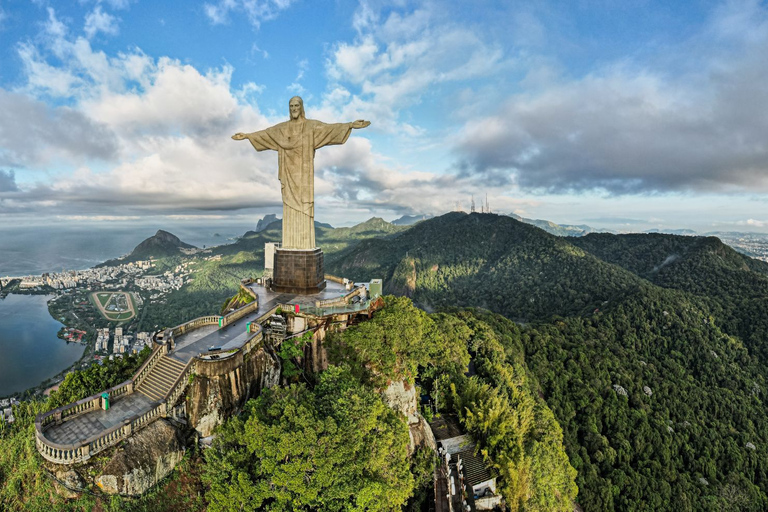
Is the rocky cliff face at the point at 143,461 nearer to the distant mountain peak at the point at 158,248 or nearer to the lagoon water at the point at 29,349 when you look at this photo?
the lagoon water at the point at 29,349

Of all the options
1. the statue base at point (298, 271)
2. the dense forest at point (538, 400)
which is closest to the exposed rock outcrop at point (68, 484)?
the dense forest at point (538, 400)

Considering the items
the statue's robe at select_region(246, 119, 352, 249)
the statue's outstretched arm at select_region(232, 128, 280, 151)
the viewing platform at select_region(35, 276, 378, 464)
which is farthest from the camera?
the statue's outstretched arm at select_region(232, 128, 280, 151)

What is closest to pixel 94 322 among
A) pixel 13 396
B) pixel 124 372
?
pixel 13 396

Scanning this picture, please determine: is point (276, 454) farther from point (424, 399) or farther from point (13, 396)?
point (13, 396)

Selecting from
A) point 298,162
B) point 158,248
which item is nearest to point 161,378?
point 298,162

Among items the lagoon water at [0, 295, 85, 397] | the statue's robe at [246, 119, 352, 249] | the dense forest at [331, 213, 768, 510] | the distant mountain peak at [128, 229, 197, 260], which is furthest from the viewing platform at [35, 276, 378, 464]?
the distant mountain peak at [128, 229, 197, 260]

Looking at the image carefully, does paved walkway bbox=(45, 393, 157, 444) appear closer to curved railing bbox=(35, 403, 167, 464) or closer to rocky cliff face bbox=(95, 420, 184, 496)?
curved railing bbox=(35, 403, 167, 464)
